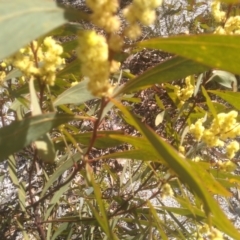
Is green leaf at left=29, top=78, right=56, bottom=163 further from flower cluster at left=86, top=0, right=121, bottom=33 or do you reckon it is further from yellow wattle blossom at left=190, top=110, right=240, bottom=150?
yellow wattle blossom at left=190, top=110, right=240, bottom=150

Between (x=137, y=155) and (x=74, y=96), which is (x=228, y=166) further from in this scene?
(x=74, y=96)

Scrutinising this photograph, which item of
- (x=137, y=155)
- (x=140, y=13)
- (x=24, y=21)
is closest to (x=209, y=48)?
(x=140, y=13)

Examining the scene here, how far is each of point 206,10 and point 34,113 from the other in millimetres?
2904

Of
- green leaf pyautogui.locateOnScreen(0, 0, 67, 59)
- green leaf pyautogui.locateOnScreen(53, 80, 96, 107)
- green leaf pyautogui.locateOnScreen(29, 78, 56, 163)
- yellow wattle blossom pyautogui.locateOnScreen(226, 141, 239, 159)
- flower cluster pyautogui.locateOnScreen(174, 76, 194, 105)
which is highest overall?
flower cluster pyautogui.locateOnScreen(174, 76, 194, 105)

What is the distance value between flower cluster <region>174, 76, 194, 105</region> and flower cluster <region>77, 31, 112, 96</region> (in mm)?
1072

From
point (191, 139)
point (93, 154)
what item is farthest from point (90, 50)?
point (93, 154)

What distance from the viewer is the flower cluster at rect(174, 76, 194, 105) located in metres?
1.75

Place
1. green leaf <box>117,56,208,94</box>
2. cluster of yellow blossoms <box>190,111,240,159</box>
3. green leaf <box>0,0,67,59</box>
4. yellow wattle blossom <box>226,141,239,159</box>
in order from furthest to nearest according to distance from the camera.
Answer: yellow wattle blossom <box>226,141,239,159</box> → cluster of yellow blossoms <box>190,111,240,159</box> → green leaf <box>117,56,208,94</box> → green leaf <box>0,0,67,59</box>

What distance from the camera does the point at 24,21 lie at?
68 centimetres

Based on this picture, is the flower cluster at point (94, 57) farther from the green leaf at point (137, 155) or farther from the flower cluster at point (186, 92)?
the flower cluster at point (186, 92)

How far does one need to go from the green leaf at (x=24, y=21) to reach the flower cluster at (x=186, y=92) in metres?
1.09

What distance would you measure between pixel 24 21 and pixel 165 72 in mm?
342

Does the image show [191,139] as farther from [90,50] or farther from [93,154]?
[90,50]

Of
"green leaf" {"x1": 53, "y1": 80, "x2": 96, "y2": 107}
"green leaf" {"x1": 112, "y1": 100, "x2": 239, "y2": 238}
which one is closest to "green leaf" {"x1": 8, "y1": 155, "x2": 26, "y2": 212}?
"green leaf" {"x1": 53, "y1": 80, "x2": 96, "y2": 107}
